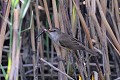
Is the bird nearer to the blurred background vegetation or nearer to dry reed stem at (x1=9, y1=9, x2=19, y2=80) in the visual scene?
the blurred background vegetation

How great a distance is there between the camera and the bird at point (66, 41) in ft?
6.91

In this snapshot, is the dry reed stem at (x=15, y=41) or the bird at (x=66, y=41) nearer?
the dry reed stem at (x=15, y=41)

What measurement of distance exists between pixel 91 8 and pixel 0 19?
60 cm

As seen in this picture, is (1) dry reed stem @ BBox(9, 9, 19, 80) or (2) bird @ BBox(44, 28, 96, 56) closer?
(1) dry reed stem @ BBox(9, 9, 19, 80)

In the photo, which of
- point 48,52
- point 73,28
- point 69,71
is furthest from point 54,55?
point 73,28

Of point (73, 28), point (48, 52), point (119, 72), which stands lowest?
point (119, 72)

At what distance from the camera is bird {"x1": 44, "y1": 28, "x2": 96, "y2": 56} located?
2.11m

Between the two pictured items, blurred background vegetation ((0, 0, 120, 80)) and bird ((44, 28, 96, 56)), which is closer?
blurred background vegetation ((0, 0, 120, 80))

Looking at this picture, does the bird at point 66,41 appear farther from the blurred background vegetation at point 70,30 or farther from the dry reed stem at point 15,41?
the dry reed stem at point 15,41

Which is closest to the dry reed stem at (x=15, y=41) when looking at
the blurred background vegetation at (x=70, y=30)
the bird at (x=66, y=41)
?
the blurred background vegetation at (x=70, y=30)

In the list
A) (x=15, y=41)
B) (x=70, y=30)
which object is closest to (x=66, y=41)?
(x=70, y=30)

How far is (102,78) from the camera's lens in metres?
→ 2.15

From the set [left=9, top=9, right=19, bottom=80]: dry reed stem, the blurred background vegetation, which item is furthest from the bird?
[left=9, top=9, right=19, bottom=80]: dry reed stem

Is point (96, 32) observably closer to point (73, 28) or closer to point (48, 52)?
point (73, 28)
